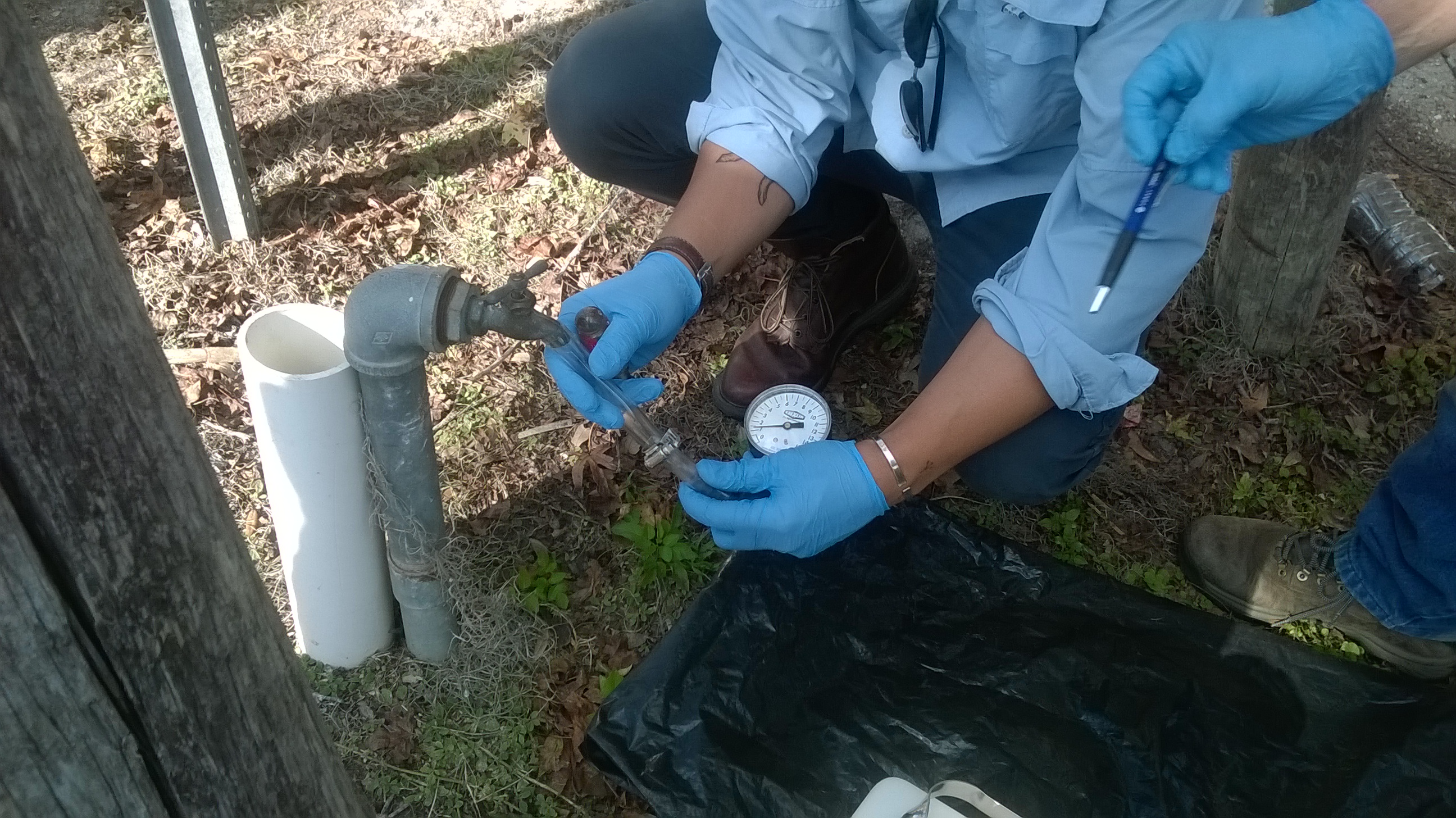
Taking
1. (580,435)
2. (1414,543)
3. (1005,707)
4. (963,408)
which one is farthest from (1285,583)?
(580,435)

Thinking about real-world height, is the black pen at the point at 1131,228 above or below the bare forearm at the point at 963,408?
above

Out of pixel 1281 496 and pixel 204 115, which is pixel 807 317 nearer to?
pixel 1281 496

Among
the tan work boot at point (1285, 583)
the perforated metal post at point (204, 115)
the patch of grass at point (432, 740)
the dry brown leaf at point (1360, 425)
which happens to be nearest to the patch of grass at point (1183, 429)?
the tan work boot at point (1285, 583)

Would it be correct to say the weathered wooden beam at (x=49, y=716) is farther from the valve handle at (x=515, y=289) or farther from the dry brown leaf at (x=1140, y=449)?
the dry brown leaf at (x=1140, y=449)

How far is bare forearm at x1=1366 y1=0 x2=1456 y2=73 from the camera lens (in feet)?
5.20

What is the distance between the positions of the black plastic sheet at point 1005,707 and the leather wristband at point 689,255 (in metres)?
0.64

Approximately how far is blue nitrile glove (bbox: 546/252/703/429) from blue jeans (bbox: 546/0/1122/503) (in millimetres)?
543

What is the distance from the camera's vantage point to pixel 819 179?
8.69 feet

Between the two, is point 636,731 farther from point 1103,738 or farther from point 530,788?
point 1103,738

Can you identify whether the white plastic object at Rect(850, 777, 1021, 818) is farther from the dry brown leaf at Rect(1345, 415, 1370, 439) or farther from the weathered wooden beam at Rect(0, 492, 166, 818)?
the dry brown leaf at Rect(1345, 415, 1370, 439)

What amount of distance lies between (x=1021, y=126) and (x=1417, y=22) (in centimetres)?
67

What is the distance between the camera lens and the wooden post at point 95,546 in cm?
88

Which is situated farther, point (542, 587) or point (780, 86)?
point (542, 587)

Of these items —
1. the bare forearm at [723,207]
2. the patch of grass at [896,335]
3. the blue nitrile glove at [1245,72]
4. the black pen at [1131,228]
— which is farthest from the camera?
the patch of grass at [896,335]
